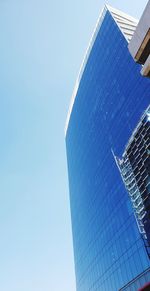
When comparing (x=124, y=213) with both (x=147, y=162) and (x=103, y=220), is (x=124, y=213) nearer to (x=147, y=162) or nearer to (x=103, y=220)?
(x=103, y=220)

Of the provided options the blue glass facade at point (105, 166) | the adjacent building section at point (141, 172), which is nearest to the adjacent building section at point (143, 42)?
the adjacent building section at point (141, 172)

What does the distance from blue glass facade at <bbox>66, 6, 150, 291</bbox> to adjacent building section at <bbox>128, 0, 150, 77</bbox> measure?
3933cm

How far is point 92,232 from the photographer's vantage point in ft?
255

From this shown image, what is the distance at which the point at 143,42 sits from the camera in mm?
15352

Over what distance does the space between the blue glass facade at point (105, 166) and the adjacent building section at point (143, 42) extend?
39.3m

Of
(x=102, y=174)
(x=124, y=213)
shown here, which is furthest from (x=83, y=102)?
(x=124, y=213)

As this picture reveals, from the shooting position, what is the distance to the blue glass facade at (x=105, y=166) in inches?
2269

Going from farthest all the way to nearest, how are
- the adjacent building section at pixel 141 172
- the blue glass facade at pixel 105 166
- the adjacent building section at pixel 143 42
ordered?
the blue glass facade at pixel 105 166 < the adjacent building section at pixel 141 172 < the adjacent building section at pixel 143 42

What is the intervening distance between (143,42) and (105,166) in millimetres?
62520

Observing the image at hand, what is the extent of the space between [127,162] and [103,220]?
27066 millimetres

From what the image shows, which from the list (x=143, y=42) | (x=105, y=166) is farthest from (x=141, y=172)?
(x=105, y=166)

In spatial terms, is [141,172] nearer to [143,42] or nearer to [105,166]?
[143,42]

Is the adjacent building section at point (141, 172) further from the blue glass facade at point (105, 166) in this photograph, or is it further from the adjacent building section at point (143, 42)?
the adjacent building section at point (143, 42)

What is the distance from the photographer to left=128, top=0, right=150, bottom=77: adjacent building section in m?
14.5
